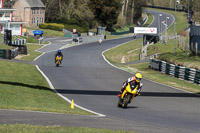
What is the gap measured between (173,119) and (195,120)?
0.81 meters

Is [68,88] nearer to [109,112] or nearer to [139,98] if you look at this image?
[139,98]

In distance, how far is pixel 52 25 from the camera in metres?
98.1

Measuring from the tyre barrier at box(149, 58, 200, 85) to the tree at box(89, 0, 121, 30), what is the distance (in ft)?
227

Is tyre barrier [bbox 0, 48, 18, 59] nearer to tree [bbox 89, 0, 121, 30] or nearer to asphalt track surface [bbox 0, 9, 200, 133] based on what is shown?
asphalt track surface [bbox 0, 9, 200, 133]

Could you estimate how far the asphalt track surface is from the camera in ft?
41.0

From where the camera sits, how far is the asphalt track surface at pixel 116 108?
41.0 ft

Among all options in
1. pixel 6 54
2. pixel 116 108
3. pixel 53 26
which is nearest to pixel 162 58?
pixel 6 54

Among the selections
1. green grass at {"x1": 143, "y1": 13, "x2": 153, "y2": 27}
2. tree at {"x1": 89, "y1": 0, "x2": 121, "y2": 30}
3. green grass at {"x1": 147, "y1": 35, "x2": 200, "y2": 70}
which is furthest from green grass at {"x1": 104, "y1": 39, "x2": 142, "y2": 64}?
green grass at {"x1": 143, "y1": 13, "x2": 153, "y2": 27}

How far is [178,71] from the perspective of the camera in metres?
33.8

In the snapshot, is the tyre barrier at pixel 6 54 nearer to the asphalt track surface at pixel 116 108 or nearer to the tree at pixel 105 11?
the asphalt track surface at pixel 116 108

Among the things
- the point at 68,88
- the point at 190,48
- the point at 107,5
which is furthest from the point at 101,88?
the point at 107,5

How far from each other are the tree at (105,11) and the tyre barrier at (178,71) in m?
69.2

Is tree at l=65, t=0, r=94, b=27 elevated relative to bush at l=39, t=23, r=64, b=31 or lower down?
elevated

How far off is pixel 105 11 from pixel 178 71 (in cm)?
7685
